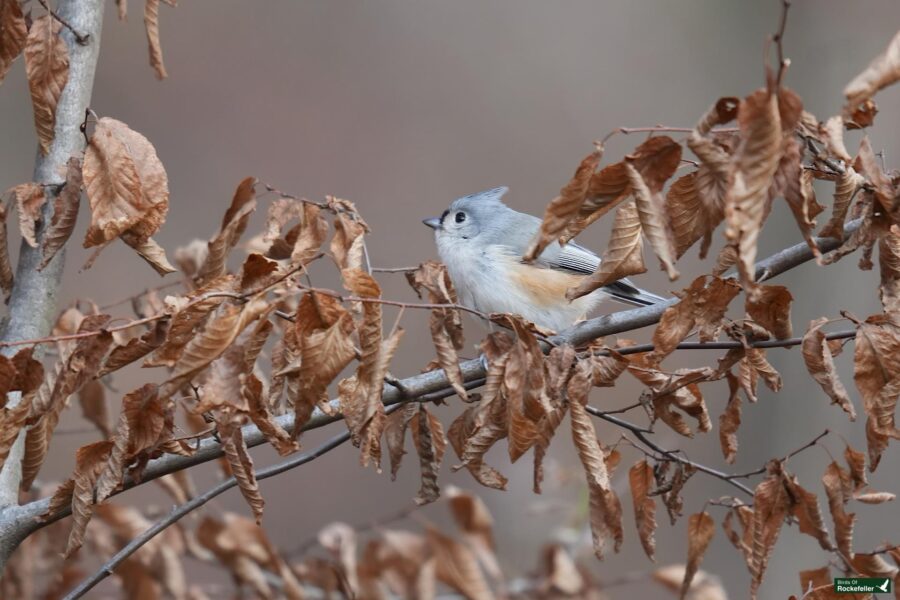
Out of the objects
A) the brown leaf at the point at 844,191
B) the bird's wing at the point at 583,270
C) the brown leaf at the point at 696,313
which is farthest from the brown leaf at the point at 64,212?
the bird's wing at the point at 583,270

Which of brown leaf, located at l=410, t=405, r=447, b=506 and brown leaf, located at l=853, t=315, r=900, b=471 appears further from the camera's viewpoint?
brown leaf, located at l=410, t=405, r=447, b=506

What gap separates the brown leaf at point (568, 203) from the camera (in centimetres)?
141

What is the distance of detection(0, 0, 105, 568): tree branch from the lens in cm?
213

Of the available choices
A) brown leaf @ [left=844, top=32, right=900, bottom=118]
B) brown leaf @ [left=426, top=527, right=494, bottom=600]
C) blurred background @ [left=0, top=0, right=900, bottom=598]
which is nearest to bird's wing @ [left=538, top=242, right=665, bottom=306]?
brown leaf @ [left=426, top=527, right=494, bottom=600]

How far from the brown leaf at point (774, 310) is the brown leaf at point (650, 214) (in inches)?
14.2

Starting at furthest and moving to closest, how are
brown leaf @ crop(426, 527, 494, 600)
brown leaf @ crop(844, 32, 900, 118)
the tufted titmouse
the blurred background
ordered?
the blurred background → the tufted titmouse → brown leaf @ crop(426, 527, 494, 600) → brown leaf @ crop(844, 32, 900, 118)

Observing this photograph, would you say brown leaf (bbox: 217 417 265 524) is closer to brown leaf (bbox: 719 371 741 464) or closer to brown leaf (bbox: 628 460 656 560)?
brown leaf (bbox: 628 460 656 560)

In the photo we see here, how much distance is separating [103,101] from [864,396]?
252 inches

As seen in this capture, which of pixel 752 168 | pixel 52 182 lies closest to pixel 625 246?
pixel 752 168

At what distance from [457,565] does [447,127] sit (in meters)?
5.19

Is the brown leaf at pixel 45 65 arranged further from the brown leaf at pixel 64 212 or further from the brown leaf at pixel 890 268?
the brown leaf at pixel 890 268

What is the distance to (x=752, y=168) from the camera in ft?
4.04

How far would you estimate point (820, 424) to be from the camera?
20.6ft

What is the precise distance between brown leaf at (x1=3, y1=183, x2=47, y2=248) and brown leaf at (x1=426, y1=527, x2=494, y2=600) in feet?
4.19
